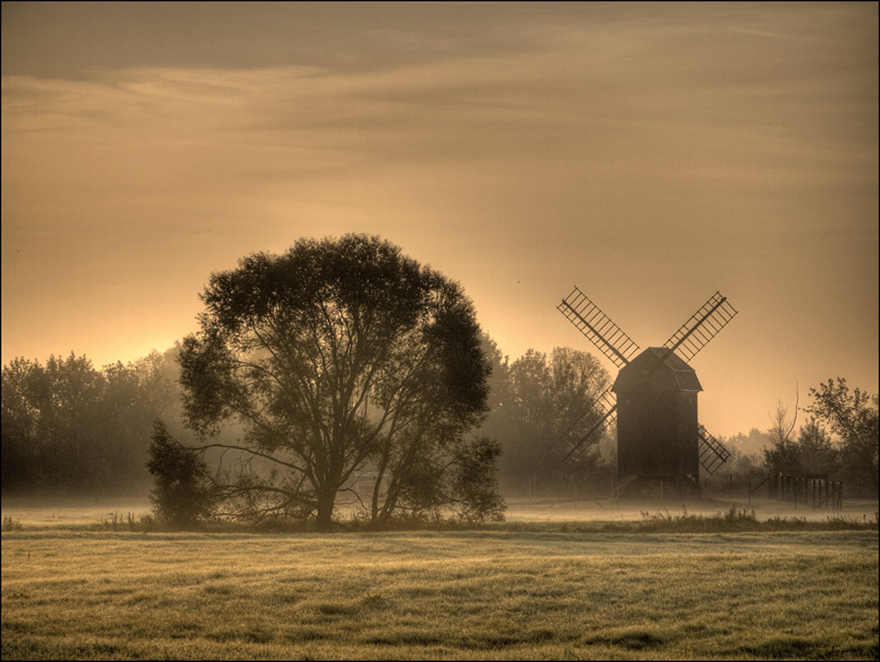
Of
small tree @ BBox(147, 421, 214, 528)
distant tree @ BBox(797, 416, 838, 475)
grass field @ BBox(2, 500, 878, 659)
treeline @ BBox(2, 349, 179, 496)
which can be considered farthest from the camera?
distant tree @ BBox(797, 416, 838, 475)

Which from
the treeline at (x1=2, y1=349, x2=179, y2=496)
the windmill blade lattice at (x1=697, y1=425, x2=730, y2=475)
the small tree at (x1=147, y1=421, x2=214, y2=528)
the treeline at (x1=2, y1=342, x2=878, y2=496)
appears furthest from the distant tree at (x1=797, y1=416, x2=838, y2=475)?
the treeline at (x1=2, y1=349, x2=179, y2=496)

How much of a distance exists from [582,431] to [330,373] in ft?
129

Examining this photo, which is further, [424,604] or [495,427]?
[495,427]

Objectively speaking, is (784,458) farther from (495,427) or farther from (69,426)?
(69,426)

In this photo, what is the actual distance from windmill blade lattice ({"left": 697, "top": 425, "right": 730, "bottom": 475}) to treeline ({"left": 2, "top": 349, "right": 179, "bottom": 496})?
1877 inches

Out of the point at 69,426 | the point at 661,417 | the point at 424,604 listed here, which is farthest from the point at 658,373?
the point at 69,426

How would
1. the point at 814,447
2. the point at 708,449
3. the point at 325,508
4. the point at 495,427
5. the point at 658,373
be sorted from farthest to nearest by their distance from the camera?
the point at 495,427 → the point at 814,447 → the point at 708,449 → the point at 658,373 → the point at 325,508

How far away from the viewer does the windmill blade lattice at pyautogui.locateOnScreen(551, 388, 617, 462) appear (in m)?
68.8

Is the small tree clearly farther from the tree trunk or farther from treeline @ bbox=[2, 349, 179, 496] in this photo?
treeline @ bbox=[2, 349, 179, 496]

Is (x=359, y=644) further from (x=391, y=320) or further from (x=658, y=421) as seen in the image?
(x=658, y=421)

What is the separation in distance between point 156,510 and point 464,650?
80.8ft

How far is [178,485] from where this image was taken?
116 feet

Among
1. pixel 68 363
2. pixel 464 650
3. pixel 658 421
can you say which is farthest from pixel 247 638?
pixel 658 421

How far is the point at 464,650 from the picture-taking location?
12.8m
